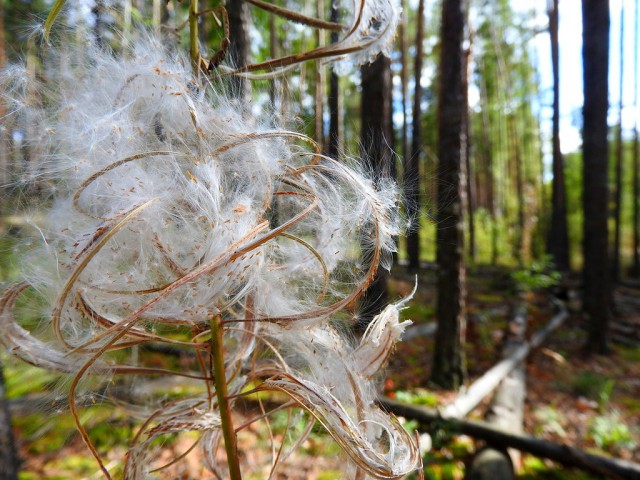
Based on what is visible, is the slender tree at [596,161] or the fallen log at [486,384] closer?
the fallen log at [486,384]

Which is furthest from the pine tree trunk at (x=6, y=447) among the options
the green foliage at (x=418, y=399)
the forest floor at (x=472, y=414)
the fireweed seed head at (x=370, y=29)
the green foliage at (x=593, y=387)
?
the green foliage at (x=593, y=387)

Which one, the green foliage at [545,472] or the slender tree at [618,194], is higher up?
the slender tree at [618,194]

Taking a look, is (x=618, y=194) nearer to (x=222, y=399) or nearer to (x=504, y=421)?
(x=504, y=421)

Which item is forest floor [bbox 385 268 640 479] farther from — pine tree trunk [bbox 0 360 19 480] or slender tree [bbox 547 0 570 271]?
slender tree [bbox 547 0 570 271]

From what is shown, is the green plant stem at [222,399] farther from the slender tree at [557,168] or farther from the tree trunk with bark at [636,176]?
the tree trunk with bark at [636,176]

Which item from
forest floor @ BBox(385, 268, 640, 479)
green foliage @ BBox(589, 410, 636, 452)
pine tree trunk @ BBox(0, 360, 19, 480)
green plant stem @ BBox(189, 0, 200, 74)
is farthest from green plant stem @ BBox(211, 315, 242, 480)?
green foliage @ BBox(589, 410, 636, 452)

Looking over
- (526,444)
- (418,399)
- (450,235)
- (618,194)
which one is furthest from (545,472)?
(618,194)
